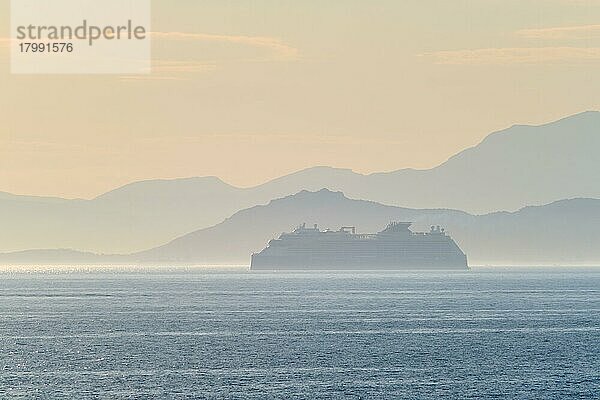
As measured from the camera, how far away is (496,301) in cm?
18100

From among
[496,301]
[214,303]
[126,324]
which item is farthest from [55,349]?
[496,301]

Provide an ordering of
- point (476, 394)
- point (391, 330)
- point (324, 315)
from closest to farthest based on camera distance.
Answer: point (476, 394) < point (391, 330) < point (324, 315)

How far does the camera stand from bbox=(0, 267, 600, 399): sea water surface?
8012cm

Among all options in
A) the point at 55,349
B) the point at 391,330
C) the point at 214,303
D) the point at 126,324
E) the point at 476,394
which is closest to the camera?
the point at 476,394

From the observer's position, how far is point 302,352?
101 meters

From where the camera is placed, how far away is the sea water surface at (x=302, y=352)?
80.1 metres

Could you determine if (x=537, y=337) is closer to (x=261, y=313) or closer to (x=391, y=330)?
(x=391, y=330)

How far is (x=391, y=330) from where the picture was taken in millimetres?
122062

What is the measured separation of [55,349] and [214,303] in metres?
71.8

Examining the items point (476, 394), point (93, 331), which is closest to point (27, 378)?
point (476, 394)

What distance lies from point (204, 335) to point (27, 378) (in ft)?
106

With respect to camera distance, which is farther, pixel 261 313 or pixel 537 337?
pixel 261 313

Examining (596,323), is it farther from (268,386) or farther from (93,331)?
(268,386)

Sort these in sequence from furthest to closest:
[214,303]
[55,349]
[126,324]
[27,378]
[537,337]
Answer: [214,303] < [126,324] < [537,337] < [55,349] < [27,378]
